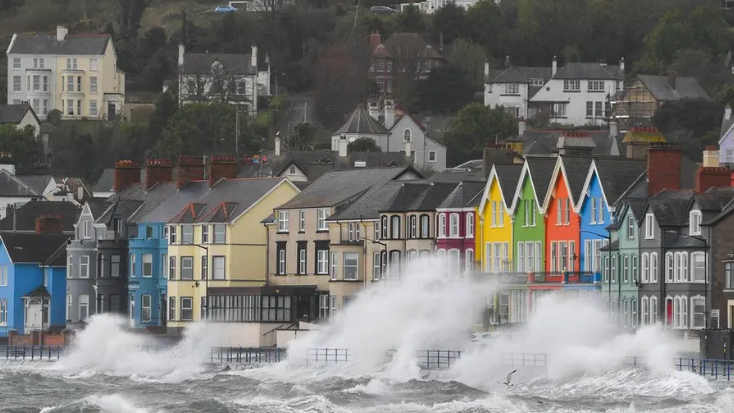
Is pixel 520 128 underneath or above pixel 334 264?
above

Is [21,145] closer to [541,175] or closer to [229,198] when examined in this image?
[229,198]

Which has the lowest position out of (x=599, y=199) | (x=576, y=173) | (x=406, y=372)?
(x=406, y=372)

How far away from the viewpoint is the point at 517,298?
333 ft

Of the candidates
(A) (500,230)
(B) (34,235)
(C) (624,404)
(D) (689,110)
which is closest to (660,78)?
(D) (689,110)

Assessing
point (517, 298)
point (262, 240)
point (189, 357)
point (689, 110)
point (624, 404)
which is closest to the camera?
point (624, 404)

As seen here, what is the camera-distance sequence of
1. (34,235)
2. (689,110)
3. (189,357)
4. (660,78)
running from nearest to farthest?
(189,357) → (34,235) → (689,110) → (660,78)

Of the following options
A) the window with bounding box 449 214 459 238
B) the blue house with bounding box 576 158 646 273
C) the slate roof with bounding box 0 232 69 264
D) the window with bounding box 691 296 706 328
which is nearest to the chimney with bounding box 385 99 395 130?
the slate roof with bounding box 0 232 69 264

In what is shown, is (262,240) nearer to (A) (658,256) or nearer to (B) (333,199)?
(B) (333,199)

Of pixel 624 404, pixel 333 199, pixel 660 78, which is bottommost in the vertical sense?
pixel 624 404

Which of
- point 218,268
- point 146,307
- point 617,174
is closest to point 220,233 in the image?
point 218,268

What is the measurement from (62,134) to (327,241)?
90121 millimetres

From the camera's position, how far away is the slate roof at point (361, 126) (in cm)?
18075

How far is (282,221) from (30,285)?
18379 millimetres

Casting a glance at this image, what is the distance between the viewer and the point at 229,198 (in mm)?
119312
